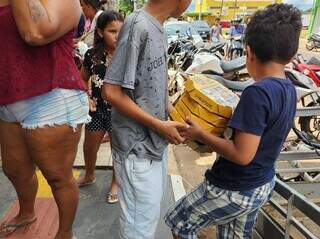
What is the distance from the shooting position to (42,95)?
192 centimetres

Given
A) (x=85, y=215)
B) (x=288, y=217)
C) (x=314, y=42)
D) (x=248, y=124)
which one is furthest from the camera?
(x=314, y=42)

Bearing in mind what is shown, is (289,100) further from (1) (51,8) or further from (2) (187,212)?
(1) (51,8)

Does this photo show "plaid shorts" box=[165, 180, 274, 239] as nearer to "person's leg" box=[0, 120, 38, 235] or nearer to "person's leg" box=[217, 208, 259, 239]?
"person's leg" box=[217, 208, 259, 239]

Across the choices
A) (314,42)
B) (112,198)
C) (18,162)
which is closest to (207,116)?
(18,162)

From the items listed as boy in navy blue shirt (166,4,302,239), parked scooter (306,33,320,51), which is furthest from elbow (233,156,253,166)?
parked scooter (306,33,320,51)

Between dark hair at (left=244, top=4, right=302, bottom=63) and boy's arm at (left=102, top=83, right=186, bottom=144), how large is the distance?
0.51 m

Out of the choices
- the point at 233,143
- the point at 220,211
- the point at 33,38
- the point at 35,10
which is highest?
the point at 35,10

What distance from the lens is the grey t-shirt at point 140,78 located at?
1.63 meters

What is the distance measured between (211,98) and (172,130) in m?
0.24

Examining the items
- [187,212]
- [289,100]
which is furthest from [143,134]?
[289,100]

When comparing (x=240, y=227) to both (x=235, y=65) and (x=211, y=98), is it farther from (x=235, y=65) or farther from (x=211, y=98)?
(x=235, y=65)

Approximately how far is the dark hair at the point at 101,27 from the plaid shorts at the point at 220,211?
4.79 ft

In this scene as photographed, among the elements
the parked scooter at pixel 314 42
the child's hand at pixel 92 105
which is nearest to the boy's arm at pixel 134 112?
the child's hand at pixel 92 105

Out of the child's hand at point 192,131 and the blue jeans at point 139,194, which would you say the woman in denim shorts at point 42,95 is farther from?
the child's hand at point 192,131
